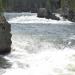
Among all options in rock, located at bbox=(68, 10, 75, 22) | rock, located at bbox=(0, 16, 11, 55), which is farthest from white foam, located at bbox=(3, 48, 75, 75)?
rock, located at bbox=(68, 10, 75, 22)

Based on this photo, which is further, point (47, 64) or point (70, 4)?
point (70, 4)

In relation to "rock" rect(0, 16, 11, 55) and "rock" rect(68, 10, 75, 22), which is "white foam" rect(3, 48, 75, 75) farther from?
"rock" rect(68, 10, 75, 22)

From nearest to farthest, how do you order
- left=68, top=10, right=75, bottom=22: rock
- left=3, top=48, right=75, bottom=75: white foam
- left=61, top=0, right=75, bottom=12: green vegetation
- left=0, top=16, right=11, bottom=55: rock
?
1. left=3, top=48, right=75, bottom=75: white foam
2. left=0, top=16, right=11, bottom=55: rock
3. left=68, top=10, right=75, bottom=22: rock
4. left=61, top=0, right=75, bottom=12: green vegetation

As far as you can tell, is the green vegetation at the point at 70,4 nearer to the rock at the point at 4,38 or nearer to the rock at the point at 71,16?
the rock at the point at 71,16

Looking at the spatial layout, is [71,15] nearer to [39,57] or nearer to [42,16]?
[42,16]

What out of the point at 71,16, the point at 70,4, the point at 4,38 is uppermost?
the point at 4,38

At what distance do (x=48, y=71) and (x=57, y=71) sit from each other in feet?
1.21

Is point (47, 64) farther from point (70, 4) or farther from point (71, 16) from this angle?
point (70, 4)

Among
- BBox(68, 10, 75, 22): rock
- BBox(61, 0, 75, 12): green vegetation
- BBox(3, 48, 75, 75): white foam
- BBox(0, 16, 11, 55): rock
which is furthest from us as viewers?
BBox(61, 0, 75, 12): green vegetation

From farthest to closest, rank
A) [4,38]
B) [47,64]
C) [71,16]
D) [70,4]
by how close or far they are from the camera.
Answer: [70,4] → [71,16] → [4,38] → [47,64]

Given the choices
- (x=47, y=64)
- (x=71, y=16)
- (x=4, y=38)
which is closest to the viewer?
(x=47, y=64)

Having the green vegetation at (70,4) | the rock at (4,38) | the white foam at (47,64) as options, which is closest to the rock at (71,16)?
the green vegetation at (70,4)

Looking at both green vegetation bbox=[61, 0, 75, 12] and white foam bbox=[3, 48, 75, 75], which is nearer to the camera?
white foam bbox=[3, 48, 75, 75]

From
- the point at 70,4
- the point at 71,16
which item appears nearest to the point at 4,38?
the point at 71,16
